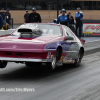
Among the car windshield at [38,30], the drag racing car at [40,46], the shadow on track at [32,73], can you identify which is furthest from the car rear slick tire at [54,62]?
the car windshield at [38,30]

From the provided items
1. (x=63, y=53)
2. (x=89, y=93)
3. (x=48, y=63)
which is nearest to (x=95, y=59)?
(x=63, y=53)

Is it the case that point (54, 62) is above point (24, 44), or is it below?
below

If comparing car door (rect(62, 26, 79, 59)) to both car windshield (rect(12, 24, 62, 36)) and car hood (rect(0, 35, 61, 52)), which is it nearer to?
car windshield (rect(12, 24, 62, 36))

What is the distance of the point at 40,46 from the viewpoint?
8.11 metres

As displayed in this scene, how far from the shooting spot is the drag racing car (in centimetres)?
811

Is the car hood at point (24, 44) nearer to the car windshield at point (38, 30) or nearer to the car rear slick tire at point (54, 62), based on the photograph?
the car rear slick tire at point (54, 62)

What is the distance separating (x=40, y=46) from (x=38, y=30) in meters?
1.39

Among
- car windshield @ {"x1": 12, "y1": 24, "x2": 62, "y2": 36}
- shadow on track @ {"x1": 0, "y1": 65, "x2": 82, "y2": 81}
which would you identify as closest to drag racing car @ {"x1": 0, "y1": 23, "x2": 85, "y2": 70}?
car windshield @ {"x1": 12, "y1": 24, "x2": 62, "y2": 36}

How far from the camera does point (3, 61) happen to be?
349 inches

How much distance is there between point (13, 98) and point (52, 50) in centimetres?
241

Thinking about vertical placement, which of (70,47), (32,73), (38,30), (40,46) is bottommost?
(32,73)

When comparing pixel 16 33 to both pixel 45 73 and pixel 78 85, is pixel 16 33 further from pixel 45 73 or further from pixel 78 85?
pixel 78 85

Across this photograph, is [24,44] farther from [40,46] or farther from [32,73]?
[32,73]

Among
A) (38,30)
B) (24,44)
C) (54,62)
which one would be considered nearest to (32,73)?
(54,62)
